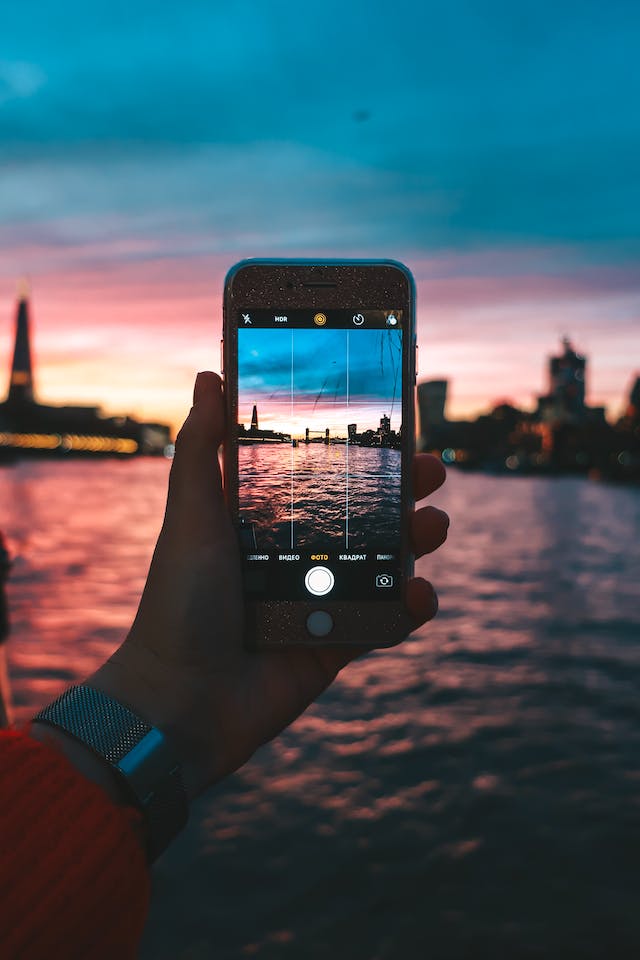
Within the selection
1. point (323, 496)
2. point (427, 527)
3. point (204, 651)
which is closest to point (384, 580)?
point (427, 527)

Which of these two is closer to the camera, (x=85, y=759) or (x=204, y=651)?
(x=85, y=759)

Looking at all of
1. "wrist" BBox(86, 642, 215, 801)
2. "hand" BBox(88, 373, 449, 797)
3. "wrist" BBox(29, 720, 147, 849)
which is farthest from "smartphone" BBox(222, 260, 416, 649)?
"wrist" BBox(29, 720, 147, 849)

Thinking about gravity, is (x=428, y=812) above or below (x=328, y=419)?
below

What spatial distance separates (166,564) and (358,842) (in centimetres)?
969

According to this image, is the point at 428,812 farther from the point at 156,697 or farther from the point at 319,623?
the point at 156,697

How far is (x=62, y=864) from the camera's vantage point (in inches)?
66.6

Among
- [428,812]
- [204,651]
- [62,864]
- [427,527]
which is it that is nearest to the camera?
[62,864]

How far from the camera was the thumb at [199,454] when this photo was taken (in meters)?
2.84

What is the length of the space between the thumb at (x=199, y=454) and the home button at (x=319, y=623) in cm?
63

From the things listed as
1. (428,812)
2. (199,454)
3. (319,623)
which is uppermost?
(199,454)

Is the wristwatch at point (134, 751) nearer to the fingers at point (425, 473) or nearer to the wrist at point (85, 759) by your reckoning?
the wrist at point (85, 759)

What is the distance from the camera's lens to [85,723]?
86.9 inches

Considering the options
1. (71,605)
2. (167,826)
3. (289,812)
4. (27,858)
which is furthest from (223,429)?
(71,605)

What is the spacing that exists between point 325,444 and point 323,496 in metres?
0.21
